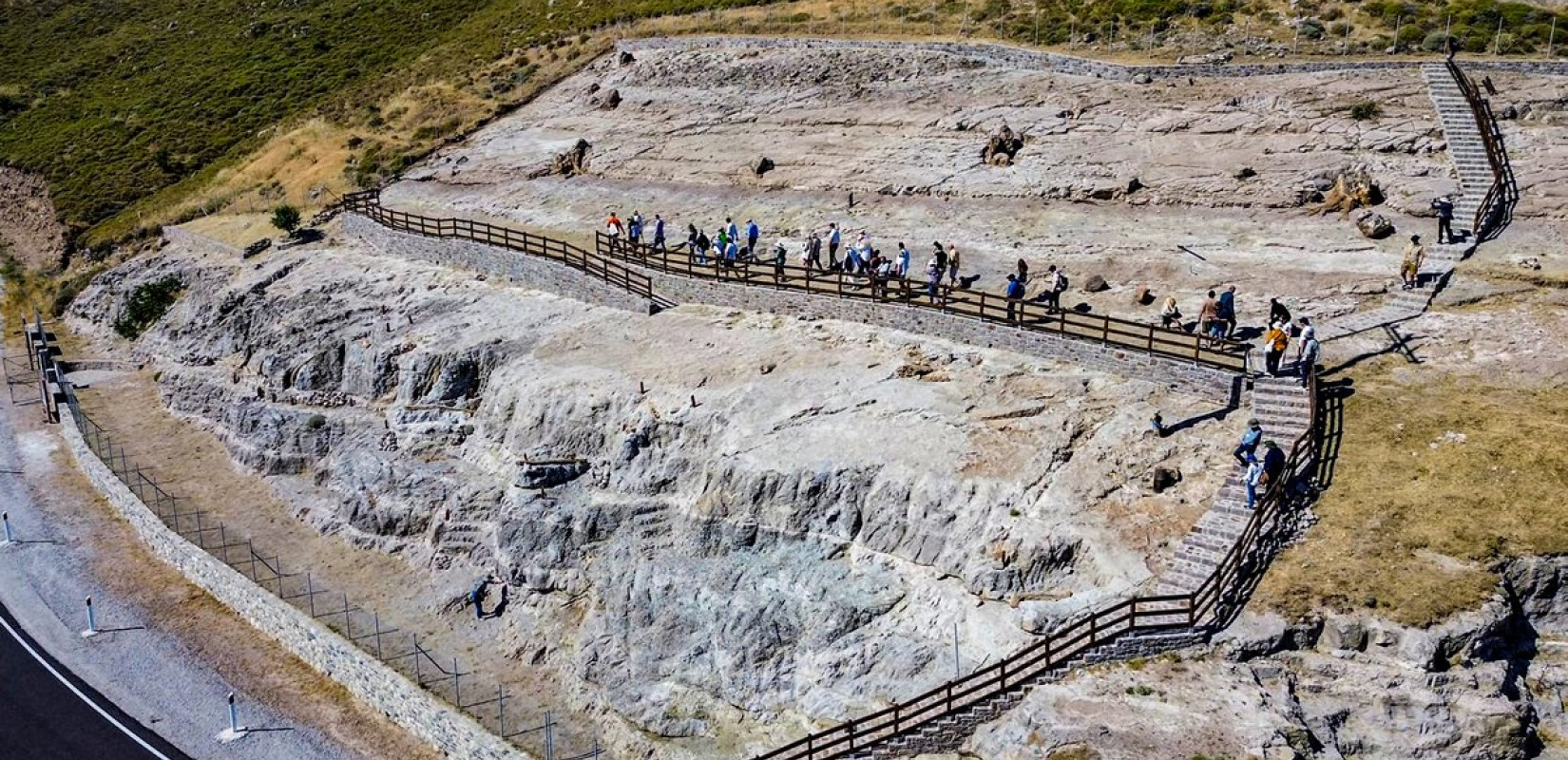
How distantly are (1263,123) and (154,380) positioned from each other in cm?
4558

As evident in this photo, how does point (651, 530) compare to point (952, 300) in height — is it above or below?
below

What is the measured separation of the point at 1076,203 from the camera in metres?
43.2

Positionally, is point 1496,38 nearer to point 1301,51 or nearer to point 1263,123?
point 1301,51

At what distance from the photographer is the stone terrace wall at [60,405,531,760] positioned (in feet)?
99.9

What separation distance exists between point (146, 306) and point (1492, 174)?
54.2m

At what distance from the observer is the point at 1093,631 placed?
75.7 feet

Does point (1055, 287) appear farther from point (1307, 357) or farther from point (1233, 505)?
point (1233, 505)

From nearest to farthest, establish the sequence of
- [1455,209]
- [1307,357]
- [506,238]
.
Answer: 1. [1307,357]
2. [1455,209]
3. [506,238]

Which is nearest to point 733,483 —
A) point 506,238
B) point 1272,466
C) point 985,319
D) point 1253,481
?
point 985,319

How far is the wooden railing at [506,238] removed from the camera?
4275cm

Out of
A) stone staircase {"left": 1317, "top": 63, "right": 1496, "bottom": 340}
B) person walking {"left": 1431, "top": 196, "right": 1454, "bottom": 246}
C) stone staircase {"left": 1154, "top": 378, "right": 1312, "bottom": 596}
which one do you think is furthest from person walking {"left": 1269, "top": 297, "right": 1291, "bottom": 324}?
person walking {"left": 1431, "top": 196, "right": 1454, "bottom": 246}

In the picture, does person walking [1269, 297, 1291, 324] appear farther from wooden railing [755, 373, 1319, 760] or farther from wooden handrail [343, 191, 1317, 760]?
wooden railing [755, 373, 1319, 760]

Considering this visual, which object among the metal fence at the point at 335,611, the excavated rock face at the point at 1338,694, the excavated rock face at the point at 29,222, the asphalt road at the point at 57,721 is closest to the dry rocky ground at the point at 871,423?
the excavated rock face at the point at 1338,694

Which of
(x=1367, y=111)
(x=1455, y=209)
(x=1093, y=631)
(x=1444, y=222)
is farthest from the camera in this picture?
(x=1367, y=111)
